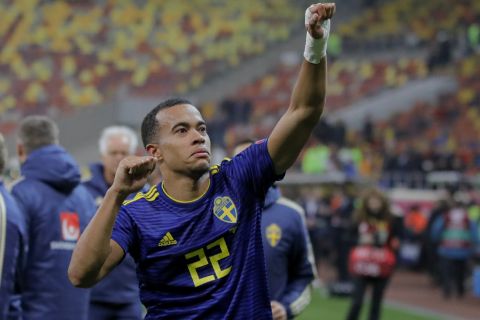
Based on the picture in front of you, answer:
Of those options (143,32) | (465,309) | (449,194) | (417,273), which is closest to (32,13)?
(143,32)

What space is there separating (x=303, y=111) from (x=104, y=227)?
88cm

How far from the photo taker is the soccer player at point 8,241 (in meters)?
5.20

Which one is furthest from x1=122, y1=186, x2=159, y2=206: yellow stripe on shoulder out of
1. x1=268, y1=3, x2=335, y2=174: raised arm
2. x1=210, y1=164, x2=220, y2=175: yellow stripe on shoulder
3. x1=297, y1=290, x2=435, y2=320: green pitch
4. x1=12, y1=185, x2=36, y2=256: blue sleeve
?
x1=297, y1=290, x2=435, y2=320: green pitch

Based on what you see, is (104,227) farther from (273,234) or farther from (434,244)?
(434,244)

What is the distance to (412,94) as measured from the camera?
32375 mm

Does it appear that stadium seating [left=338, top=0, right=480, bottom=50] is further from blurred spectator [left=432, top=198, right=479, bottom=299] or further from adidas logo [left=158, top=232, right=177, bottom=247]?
adidas logo [left=158, top=232, right=177, bottom=247]

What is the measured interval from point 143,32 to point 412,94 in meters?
9.52

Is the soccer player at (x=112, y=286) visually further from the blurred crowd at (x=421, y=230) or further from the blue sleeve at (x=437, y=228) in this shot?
the blue sleeve at (x=437, y=228)

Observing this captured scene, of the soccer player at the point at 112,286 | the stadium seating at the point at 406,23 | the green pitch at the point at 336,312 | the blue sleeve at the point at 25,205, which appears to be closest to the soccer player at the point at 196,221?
the blue sleeve at the point at 25,205

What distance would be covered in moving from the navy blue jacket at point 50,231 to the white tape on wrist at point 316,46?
8.91 feet

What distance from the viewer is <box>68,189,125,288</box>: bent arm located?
3658 mm

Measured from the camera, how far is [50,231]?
588 centimetres

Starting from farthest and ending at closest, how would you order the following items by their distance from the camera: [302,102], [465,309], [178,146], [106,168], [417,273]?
1. [417,273]
2. [465,309]
3. [106,168]
4. [178,146]
5. [302,102]

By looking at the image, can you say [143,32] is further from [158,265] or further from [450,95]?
[158,265]
